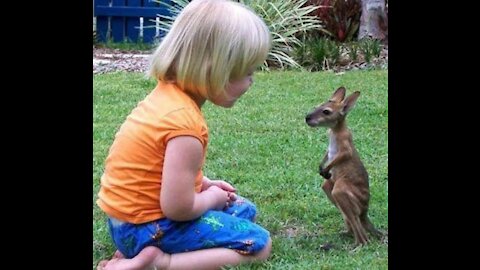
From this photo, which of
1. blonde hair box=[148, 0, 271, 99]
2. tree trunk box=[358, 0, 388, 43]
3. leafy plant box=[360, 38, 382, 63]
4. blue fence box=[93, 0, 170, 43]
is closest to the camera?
blonde hair box=[148, 0, 271, 99]

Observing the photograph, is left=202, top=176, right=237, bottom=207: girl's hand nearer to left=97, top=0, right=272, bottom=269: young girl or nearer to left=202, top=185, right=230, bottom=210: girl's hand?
left=202, top=185, right=230, bottom=210: girl's hand

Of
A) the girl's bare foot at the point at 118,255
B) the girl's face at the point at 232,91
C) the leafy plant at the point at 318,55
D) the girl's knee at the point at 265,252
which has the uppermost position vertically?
the girl's face at the point at 232,91

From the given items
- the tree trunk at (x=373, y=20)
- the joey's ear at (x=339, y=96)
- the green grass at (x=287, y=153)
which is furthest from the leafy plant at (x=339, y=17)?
the joey's ear at (x=339, y=96)

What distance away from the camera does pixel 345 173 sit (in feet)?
12.1

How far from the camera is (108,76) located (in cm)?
894

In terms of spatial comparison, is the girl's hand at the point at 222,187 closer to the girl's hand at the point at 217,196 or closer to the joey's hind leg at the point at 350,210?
the girl's hand at the point at 217,196

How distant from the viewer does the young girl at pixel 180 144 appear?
324 centimetres

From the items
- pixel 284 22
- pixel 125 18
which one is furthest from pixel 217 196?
pixel 125 18

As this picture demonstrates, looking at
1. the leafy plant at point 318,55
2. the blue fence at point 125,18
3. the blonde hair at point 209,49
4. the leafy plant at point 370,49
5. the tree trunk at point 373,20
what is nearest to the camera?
the blonde hair at point 209,49

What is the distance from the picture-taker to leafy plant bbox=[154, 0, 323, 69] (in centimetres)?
1046

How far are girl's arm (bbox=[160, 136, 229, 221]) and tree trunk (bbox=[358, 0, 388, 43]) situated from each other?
356 inches

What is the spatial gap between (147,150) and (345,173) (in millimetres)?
879

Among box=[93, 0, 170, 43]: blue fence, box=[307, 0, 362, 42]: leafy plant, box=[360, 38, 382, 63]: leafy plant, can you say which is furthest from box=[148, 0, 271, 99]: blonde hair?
box=[93, 0, 170, 43]: blue fence
